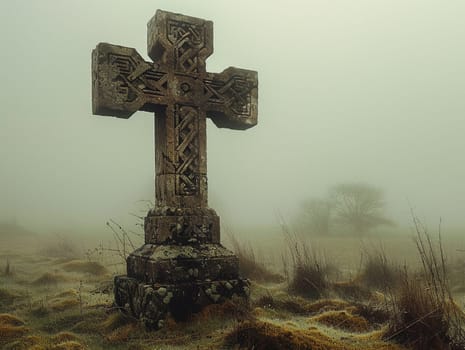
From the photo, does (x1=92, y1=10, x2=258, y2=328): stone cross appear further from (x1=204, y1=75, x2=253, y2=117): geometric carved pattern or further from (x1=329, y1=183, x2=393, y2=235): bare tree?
(x1=329, y1=183, x2=393, y2=235): bare tree

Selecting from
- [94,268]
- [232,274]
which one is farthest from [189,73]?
[94,268]

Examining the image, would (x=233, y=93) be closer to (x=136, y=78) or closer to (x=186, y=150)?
(x=186, y=150)

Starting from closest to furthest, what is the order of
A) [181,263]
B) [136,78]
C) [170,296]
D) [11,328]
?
1. [170,296]
2. [11,328]
3. [181,263]
4. [136,78]

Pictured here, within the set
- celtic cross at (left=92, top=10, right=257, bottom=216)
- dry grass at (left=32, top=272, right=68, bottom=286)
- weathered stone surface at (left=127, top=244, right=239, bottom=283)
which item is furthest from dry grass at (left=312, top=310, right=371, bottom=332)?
dry grass at (left=32, top=272, right=68, bottom=286)

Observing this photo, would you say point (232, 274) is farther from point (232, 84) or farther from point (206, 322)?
point (232, 84)

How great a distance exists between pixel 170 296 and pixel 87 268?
6.09 m

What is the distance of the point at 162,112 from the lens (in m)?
5.74

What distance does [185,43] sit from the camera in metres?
5.93

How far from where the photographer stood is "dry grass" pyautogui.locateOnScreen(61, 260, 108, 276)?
10062mm

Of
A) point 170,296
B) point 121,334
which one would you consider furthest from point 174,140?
point 121,334

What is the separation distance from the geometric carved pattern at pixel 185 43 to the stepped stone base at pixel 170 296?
2656 millimetres

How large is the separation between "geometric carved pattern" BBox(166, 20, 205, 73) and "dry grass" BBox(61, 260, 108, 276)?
224 inches

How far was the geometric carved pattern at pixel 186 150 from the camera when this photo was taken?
18.4ft

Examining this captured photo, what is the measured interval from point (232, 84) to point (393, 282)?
4835mm
